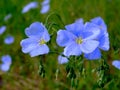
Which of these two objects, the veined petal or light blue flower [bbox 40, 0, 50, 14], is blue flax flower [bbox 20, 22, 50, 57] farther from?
light blue flower [bbox 40, 0, 50, 14]

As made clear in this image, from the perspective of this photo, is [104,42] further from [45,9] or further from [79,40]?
[45,9]

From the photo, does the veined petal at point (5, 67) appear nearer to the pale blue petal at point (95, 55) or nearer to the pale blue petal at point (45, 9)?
the pale blue petal at point (45, 9)

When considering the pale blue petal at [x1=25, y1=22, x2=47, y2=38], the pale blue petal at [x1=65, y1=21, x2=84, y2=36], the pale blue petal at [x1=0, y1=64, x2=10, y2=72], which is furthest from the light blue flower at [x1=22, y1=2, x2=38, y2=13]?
the pale blue petal at [x1=65, y1=21, x2=84, y2=36]

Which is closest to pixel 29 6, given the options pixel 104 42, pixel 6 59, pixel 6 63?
pixel 6 59

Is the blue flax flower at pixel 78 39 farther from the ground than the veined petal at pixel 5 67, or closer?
closer

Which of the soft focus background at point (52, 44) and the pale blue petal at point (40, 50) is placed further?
the soft focus background at point (52, 44)

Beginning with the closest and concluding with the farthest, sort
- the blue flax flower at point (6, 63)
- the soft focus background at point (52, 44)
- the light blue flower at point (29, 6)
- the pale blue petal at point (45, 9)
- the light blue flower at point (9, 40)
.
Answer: the soft focus background at point (52, 44) < the blue flax flower at point (6, 63) < the light blue flower at point (9, 40) < the pale blue petal at point (45, 9) < the light blue flower at point (29, 6)

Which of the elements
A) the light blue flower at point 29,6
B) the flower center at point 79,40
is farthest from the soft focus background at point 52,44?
the flower center at point 79,40

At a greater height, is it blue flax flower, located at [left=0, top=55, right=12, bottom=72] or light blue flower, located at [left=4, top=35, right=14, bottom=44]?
light blue flower, located at [left=4, top=35, right=14, bottom=44]
